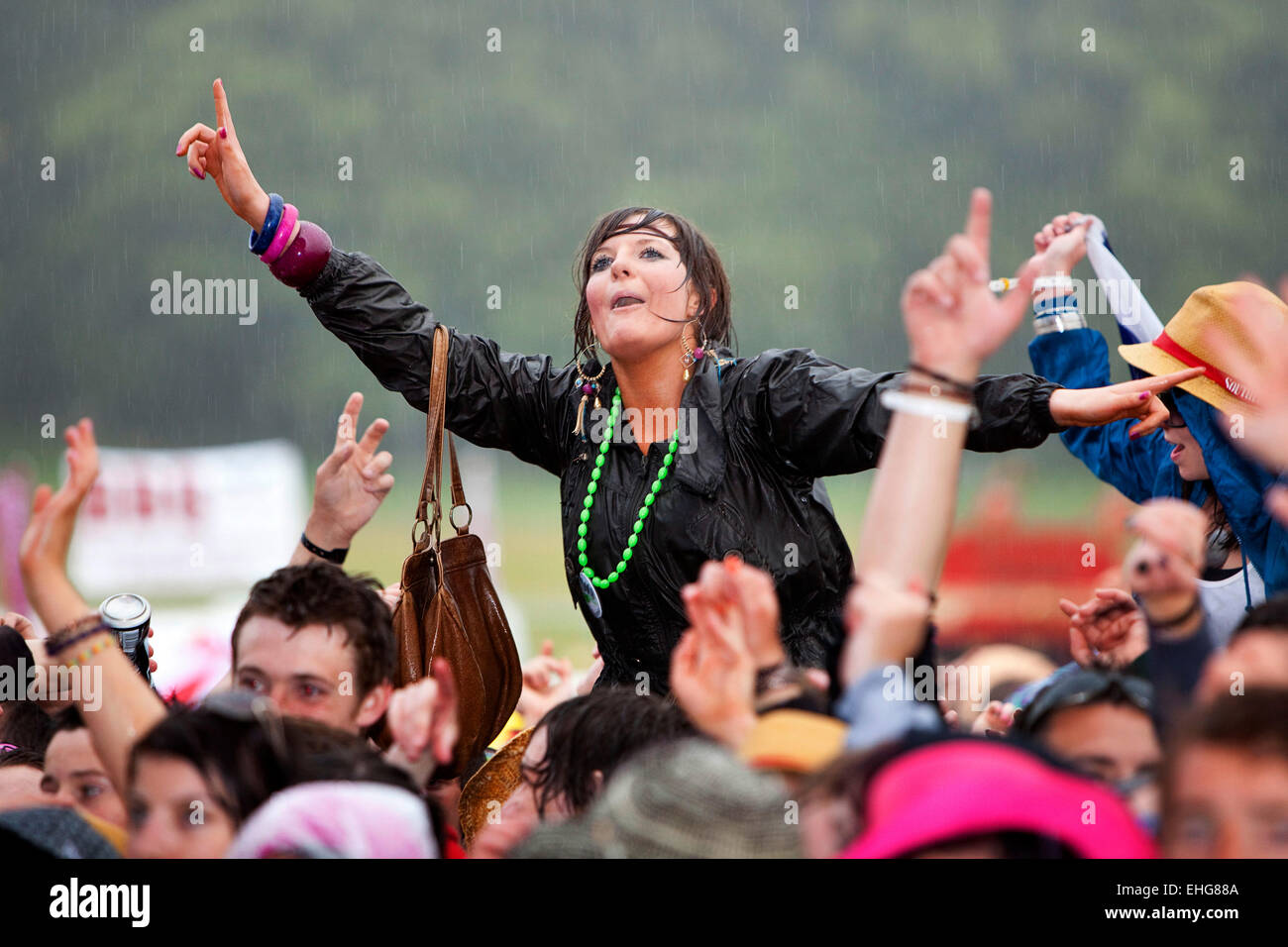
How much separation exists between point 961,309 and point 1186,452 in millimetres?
1533

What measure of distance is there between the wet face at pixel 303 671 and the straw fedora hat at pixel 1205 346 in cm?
172

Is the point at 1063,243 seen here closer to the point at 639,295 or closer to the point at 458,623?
the point at 639,295

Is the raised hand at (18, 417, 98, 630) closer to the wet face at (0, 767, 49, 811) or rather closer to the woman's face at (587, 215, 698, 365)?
the wet face at (0, 767, 49, 811)

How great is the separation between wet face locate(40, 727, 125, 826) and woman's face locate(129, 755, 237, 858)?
0.75 m

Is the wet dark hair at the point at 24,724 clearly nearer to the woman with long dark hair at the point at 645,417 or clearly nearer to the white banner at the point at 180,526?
the woman with long dark hair at the point at 645,417

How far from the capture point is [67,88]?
409 inches

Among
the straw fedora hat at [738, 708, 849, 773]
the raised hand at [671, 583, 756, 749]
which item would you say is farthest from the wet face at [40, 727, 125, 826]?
the straw fedora hat at [738, 708, 849, 773]

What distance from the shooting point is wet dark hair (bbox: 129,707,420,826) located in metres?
1.70

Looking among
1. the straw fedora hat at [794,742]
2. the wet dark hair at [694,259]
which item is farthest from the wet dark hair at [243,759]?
the wet dark hair at [694,259]

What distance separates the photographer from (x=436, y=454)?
275cm

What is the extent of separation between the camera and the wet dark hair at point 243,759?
170cm

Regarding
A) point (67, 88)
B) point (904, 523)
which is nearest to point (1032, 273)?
point (904, 523)

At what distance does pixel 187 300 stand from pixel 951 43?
5.95m

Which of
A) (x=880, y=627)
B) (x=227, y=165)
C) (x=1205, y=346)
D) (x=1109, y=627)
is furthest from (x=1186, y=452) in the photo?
(x=227, y=165)
